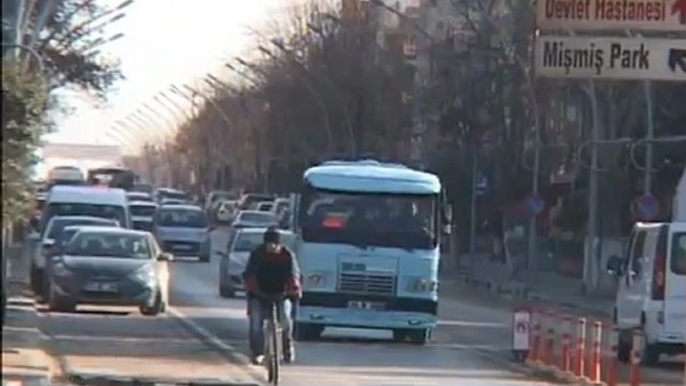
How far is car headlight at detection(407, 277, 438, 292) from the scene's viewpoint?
3406 centimetres

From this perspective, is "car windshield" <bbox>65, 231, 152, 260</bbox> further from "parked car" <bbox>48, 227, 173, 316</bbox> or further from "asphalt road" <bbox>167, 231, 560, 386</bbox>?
"asphalt road" <bbox>167, 231, 560, 386</bbox>

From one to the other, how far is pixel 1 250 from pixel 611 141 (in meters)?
45.1

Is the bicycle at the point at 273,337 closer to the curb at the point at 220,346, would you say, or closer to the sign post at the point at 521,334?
the curb at the point at 220,346

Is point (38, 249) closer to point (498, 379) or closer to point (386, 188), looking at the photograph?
point (386, 188)

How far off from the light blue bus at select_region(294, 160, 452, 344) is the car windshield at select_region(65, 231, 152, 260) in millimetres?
5126

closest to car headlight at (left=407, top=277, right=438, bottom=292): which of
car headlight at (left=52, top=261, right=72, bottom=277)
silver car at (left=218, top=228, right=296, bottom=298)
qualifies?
car headlight at (left=52, top=261, right=72, bottom=277)

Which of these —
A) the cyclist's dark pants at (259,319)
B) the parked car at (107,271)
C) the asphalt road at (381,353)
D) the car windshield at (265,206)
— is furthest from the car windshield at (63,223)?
the car windshield at (265,206)

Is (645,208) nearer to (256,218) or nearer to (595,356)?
(256,218)

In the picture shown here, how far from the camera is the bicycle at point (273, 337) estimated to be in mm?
25453

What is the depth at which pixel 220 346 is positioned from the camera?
1280 inches

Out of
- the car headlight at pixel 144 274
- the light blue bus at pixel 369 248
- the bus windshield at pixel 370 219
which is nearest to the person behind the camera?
the light blue bus at pixel 369 248

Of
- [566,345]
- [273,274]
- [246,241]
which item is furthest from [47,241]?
[273,274]

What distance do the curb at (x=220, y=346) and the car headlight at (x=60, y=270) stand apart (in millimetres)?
2122

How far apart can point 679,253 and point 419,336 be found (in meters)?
4.83
